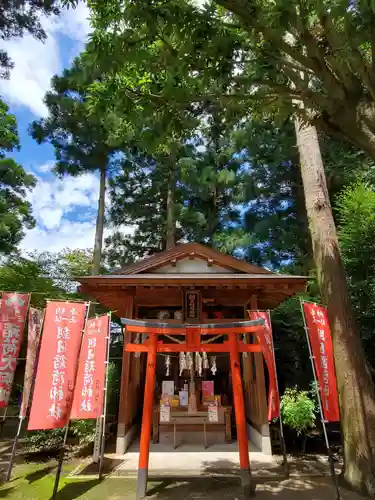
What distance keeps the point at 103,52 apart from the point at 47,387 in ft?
16.5

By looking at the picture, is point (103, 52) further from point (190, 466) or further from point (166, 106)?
point (190, 466)

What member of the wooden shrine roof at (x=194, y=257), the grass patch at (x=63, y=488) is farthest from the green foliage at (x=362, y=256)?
the grass patch at (x=63, y=488)

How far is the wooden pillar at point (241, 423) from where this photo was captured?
511 centimetres

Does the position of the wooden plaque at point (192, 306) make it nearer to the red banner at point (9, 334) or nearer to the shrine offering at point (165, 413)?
the shrine offering at point (165, 413)

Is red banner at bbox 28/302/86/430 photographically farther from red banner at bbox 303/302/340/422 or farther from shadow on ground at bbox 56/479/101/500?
red banner at bbox 303/302/340/422

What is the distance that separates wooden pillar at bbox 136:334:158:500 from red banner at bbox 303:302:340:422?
293 centimetres

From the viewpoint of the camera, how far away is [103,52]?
146 inches

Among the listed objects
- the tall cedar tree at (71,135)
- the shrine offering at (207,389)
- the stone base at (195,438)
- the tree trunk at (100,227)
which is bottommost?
the stone base at (195,438)

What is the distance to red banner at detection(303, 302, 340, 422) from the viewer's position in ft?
19.1

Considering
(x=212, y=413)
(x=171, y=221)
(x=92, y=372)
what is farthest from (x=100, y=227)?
(x=212, y=413)

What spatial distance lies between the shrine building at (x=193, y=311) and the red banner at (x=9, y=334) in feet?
5.25

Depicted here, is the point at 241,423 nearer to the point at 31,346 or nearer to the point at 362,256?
the point at 31,346

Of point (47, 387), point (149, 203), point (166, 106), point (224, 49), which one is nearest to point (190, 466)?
point (47, 387)

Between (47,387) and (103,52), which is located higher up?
(103,52)
